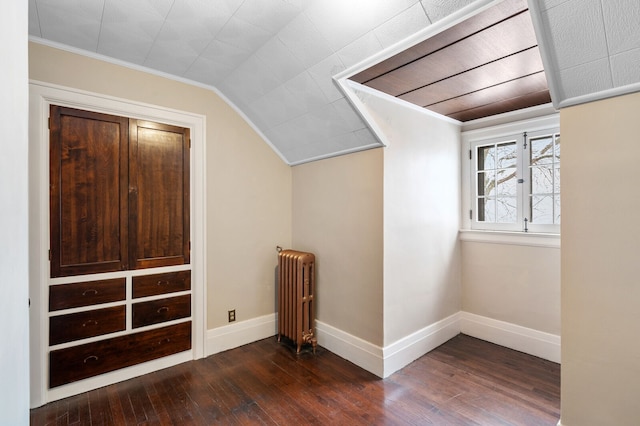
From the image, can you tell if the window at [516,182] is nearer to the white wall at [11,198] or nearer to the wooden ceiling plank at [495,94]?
the wooden ceiling plank at [495,94]

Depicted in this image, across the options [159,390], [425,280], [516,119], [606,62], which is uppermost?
[516,119]

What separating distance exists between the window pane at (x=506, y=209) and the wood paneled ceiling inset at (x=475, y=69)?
866 mm

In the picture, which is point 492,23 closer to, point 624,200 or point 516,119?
point 624,200

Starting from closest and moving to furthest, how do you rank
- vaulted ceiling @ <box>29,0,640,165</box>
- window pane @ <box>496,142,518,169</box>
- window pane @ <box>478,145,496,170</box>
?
1. vaulted ceiling @ <box>29,0,640,165</box>
2. window pane @ <box>496,142,518,169</box>
3. window pane @ <box>478,145,496,170</box>

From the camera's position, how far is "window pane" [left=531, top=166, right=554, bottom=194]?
2743mm

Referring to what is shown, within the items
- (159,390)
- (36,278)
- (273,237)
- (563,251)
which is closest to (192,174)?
(273,237)

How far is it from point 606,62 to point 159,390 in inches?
128

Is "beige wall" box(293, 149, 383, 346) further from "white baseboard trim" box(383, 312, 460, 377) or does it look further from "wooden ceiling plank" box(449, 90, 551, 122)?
"wooden ceiling plank" box(449, 90, 551, 122)

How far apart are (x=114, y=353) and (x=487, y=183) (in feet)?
12.0

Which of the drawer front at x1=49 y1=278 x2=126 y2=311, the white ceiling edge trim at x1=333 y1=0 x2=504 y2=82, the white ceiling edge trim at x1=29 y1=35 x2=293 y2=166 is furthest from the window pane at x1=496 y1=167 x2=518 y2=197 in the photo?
the drawer front at x1=49 y1=278 x2=126 y2=311

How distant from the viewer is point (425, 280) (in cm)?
283

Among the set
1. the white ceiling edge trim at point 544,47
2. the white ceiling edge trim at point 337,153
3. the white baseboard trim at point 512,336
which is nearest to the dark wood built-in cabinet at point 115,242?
the white ceiling edge trim at point 337,153

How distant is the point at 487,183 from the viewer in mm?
3170

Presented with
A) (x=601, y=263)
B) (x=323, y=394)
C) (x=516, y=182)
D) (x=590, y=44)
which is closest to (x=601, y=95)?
(x=590, y=44)
